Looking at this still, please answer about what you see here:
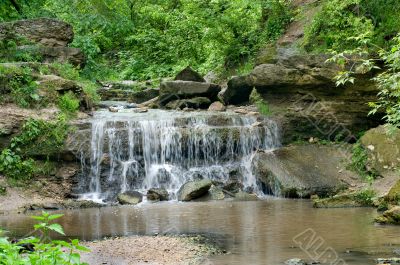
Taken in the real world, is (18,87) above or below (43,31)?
below

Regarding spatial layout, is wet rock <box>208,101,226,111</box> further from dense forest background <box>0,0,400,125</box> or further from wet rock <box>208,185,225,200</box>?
wet rock <box>208,185,225,200</box>

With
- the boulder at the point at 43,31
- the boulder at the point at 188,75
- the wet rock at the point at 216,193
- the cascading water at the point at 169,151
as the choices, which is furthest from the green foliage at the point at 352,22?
the boulder at the point at 43,31

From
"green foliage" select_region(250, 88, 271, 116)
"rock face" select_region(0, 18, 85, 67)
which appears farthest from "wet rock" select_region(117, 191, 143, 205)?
"rock face" select_region(0, 18, 85, 67)

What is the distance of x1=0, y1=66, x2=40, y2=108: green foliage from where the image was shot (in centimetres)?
1617

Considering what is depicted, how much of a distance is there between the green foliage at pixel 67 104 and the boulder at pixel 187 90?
11.9ft

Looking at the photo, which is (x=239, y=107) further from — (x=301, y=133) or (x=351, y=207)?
(x=351, y=207)

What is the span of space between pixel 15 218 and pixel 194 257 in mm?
5462

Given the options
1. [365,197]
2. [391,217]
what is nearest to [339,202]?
[365,197]

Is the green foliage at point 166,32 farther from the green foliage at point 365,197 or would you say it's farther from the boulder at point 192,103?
the green foliage at point 365,197

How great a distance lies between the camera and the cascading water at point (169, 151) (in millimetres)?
15367

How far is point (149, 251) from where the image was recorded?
8383mm

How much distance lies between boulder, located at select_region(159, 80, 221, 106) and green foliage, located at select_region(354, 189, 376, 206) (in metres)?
7.61

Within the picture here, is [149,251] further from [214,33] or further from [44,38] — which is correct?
[214,33]

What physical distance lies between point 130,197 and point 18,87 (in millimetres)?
4967
